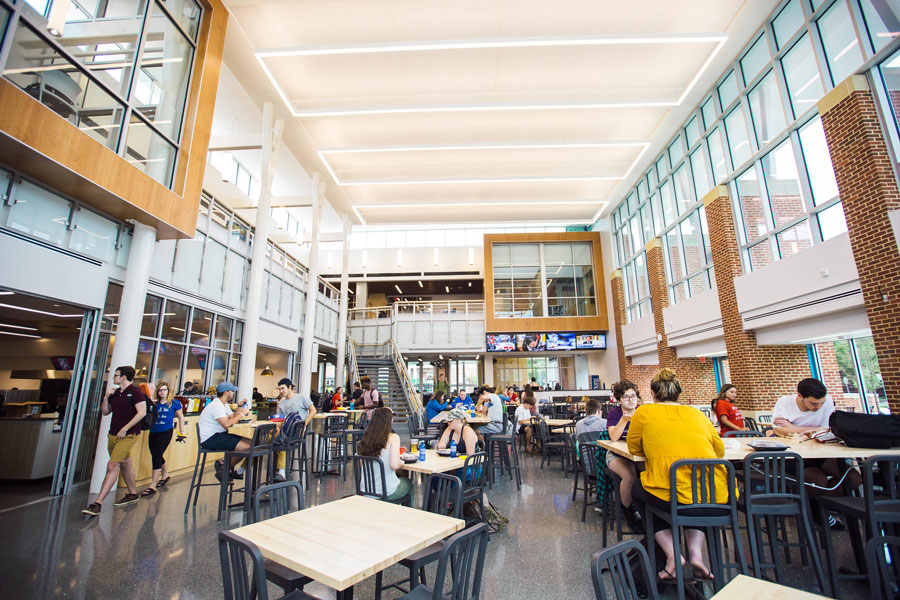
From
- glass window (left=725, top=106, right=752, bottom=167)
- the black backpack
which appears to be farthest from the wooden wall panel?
the black backpack

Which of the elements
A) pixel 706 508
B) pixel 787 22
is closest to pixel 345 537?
pixel 706 508

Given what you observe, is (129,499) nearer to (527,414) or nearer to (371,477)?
(371,477)

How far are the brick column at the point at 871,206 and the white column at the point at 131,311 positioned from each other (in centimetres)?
1041

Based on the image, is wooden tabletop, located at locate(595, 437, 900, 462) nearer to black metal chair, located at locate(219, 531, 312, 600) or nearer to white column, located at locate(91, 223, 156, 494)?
black metal chair, located at locate(219, 531, 312, 600)

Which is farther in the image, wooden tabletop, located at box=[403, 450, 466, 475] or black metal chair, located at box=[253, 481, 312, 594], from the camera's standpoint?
wooden tabletop, located at box=[403, 450, 466, 475]

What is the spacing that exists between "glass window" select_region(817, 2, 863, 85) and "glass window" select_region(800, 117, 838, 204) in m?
0.77

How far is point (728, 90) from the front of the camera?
9.24 metres

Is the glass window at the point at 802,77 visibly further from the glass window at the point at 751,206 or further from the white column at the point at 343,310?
the white column at the point at 343,310

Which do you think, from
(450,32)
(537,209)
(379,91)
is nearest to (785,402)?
(450,32)

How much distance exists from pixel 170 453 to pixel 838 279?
11.0m

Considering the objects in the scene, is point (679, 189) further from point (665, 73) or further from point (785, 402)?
point (785, 402)

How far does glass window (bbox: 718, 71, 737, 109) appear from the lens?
356 inches

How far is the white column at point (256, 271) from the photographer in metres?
8.73

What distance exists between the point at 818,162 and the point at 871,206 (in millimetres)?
1738
